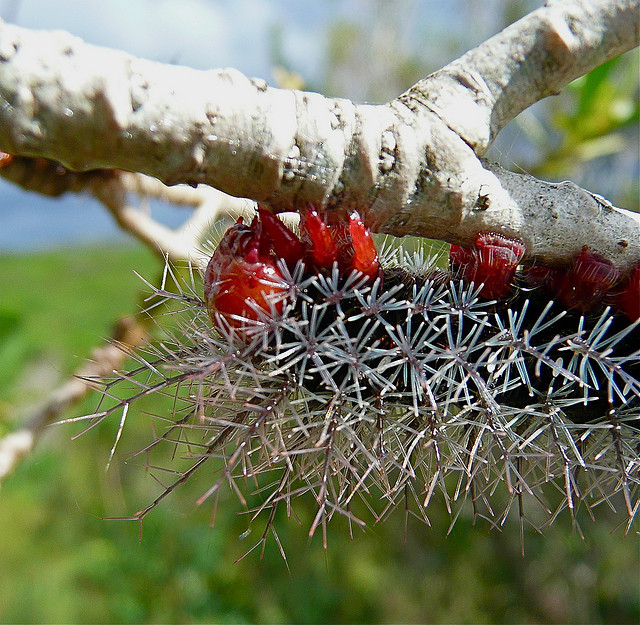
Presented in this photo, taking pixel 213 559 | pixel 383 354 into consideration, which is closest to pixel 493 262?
pixel 383 354

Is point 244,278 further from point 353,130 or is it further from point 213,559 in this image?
point 213,559

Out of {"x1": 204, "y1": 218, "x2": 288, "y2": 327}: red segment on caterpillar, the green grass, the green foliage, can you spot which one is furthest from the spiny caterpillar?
the green foliage

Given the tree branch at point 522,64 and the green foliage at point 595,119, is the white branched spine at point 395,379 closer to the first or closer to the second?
the tree branch at point 522,64

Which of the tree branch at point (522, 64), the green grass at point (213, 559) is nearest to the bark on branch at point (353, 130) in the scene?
the tree branch at point (522, 64)

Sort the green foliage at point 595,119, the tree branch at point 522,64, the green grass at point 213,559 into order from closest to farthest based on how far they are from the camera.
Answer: the tree branch at point 522,64
the green foliage at point 595,119
the green grass at point 213,559

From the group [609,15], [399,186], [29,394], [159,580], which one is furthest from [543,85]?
[159,580]
